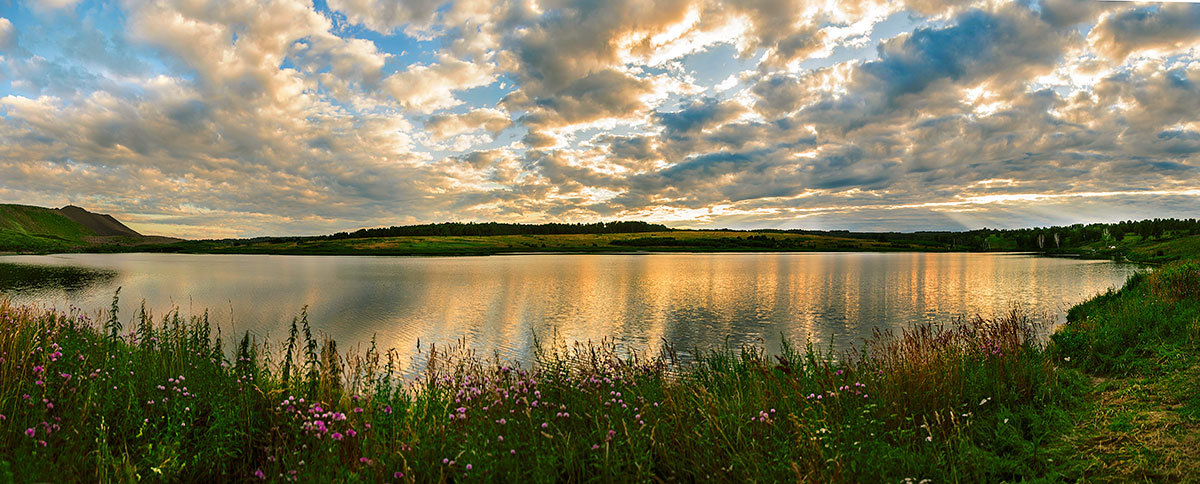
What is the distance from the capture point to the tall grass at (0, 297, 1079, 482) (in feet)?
19.0

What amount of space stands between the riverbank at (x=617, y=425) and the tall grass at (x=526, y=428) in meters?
0.04

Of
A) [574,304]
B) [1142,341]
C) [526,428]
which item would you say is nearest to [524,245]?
[574,304]

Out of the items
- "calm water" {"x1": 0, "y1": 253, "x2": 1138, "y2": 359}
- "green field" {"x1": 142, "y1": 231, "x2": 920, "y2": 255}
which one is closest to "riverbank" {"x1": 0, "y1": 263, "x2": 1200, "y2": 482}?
"calm water" {"x1": 0, "y1": 253, "x2": 1138, "y2": 359}

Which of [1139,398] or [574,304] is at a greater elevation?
[1139,398]

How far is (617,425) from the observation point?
726 cm

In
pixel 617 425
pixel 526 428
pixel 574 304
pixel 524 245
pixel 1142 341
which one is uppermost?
pixel 524 245

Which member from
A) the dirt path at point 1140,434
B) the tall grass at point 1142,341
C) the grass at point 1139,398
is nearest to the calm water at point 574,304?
the tall grass at point 1142,341

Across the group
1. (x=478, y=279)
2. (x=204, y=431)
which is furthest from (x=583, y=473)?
(x=478, y=279)

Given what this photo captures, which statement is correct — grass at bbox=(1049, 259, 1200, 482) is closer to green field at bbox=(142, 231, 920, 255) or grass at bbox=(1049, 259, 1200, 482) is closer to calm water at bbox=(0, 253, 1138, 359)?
calm water at bbox=(0, 253, 1138, 359)

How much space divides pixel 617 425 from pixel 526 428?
1.29m

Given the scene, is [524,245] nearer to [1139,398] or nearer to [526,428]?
[526,428]

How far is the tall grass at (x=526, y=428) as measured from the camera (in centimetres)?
579

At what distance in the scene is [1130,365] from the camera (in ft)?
33.3

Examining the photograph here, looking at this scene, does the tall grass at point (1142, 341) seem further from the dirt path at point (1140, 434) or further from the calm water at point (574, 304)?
the calm water at point (574, 304)
